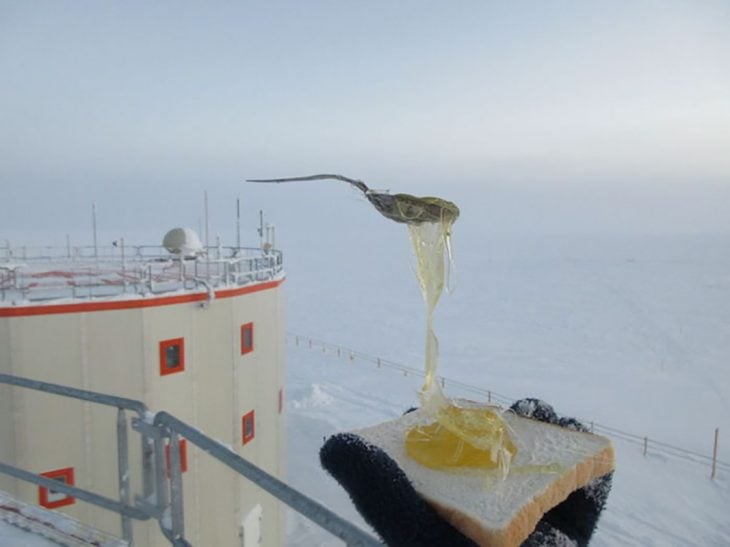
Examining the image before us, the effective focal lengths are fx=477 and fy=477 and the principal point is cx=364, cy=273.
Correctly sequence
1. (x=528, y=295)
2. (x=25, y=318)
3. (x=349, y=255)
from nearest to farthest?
(x=25, y=318) → (x=528, y=295) → (x=349, y=255)

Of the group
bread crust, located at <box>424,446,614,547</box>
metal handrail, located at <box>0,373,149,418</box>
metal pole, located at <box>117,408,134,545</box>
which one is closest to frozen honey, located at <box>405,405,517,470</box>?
bread crust, located at <box>424,446,614,547</box>

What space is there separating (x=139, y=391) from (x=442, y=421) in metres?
7.42

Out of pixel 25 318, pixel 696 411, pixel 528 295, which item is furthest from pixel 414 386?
pixel 528 295

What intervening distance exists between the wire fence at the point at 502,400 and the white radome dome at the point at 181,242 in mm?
7684

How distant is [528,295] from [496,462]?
206 feet

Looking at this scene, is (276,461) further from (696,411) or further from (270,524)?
(696,411)

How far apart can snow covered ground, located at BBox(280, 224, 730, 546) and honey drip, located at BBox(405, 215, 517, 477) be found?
64 centimetres

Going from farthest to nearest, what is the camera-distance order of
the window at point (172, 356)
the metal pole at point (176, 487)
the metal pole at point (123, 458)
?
the window at point (172, 356), the metal pole at point (123, 458), the metal pole at point (176, 487)

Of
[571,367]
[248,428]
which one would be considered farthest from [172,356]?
[571,367]

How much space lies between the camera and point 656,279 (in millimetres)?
74062

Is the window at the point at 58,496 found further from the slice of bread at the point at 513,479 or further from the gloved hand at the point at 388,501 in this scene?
the gloved hand at the point at 388,501

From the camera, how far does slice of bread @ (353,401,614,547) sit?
2264 mm

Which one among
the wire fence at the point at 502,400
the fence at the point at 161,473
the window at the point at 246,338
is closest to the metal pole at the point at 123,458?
the fence at the point at 161,473

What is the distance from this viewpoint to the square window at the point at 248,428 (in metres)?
10.6
